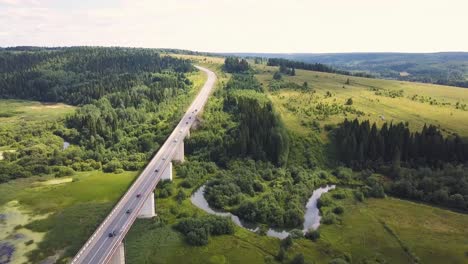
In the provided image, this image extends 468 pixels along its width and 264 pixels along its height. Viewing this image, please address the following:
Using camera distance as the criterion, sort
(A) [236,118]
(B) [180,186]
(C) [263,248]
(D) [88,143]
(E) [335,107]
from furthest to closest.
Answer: (E) [335,107]
(A) [236,118]
(D) [88,143]
(B) [180,186]
(C) [263,248]

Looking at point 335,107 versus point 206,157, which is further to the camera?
point 335,107

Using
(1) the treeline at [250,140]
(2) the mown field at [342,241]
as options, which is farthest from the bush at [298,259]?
→ (1) the treeline at [250,140]

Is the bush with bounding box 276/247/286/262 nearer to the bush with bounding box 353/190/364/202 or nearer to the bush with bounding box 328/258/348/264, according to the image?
the bush with bounding box 328/258/348/264

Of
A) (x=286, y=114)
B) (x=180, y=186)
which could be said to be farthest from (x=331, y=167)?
(x=180, y=186)

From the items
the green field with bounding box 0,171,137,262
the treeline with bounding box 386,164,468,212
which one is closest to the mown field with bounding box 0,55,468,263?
the green field with bounding box 0,171,137,262

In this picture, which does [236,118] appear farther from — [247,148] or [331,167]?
[331,167]
